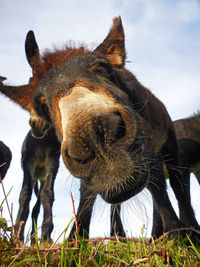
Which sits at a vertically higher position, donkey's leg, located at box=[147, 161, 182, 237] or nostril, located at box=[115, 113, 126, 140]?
nostril, located at box=[115, 113, 126, 140]

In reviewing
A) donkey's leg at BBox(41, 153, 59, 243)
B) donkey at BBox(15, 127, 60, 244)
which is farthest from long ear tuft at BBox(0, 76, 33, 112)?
donkey's leg at BBox(41, 153, 59, 243)

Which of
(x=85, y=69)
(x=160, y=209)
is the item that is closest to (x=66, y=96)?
(x=85, y=69)

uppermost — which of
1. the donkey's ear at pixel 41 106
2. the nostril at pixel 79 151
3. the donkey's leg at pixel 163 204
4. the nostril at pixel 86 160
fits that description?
the donkey's ear at pixel 41 106

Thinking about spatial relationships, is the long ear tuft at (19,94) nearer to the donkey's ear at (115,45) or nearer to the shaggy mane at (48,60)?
the shaggy mane at (48,60)

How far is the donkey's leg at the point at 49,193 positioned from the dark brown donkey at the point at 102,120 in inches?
79.4

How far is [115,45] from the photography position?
10.8ft

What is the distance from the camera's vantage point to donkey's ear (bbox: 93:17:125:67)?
3.27m

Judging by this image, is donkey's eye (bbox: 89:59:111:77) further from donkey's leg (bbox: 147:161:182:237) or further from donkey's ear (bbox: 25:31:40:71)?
donkey's leg (bbox: 147:161:182:237)

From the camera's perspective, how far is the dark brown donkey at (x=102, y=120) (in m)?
1.67

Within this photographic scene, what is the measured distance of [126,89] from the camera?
321cm

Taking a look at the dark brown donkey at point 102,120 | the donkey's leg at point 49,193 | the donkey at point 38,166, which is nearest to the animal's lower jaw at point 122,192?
the dark brown donkey at point 102,120

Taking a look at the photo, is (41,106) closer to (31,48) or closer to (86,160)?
(31,48)

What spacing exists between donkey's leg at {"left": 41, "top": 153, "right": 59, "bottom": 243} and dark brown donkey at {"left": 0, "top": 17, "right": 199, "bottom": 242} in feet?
6.62

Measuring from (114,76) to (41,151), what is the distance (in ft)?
11.0
